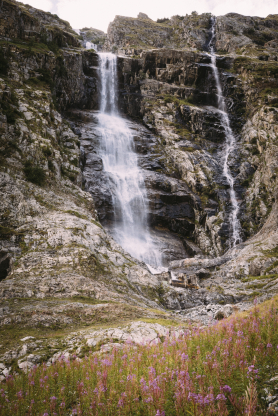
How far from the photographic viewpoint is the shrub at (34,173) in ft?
73.2

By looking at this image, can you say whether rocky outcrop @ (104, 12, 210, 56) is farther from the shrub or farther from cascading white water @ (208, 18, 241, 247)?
the shrub

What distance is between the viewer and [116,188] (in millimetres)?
41375

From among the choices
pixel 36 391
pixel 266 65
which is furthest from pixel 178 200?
pixel 266 65

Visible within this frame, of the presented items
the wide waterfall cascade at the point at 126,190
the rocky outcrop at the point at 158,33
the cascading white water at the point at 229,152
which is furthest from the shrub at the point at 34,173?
→ the rocky outcrop at the point at 158,33

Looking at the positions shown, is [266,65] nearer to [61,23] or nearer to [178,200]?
[178,200]

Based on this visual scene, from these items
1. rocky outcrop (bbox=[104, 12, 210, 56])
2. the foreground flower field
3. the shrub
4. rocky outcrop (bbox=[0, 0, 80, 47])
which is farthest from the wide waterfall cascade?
rocky outcrop (bbox=[104, 12, 210, 56])

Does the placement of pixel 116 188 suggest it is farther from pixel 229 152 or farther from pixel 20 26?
pixel 20 26

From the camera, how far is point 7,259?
50.1 feet

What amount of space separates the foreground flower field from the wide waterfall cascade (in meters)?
28.4

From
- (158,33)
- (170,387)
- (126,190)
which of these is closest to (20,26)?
(126,190)

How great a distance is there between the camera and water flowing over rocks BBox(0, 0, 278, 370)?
38.0 feet

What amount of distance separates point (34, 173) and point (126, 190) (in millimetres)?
20852

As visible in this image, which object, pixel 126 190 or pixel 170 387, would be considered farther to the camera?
pixel 126 190

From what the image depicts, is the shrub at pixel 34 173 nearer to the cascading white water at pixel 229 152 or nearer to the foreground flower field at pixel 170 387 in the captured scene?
the foreground flower field at pixel 170 387
